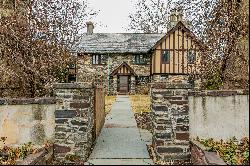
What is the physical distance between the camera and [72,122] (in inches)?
315

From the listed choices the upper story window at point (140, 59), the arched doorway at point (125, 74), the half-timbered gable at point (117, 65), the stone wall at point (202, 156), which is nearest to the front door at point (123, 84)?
the half-timbered gable at point (117, 65)

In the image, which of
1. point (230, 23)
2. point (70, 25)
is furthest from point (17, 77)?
point (70, 25)

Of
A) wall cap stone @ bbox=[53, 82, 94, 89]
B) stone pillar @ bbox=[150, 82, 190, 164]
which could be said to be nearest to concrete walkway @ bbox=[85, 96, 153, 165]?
stone pillar @ bbox=[150, 82, 190, 164]

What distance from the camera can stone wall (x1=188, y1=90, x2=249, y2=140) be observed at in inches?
330

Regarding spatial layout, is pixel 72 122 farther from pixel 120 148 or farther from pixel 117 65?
pixel 117 65

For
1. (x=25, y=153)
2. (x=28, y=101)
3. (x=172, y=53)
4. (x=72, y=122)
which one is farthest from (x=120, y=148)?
(x=172, y=53)

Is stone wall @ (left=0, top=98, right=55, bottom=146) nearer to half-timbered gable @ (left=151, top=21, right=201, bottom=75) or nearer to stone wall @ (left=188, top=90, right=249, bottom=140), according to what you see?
stone wall @ (left=188, top=90, right=249, bottom=140)

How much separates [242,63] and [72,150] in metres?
6.20

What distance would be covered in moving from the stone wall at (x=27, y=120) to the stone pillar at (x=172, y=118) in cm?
253

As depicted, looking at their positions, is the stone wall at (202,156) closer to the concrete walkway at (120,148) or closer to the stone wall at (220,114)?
the stone wall at (220,114)

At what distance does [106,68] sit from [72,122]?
29.5m

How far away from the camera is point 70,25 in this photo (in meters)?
20.6

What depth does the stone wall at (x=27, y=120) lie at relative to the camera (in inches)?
332

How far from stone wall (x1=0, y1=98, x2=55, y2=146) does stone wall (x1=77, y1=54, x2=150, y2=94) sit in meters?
28.6
